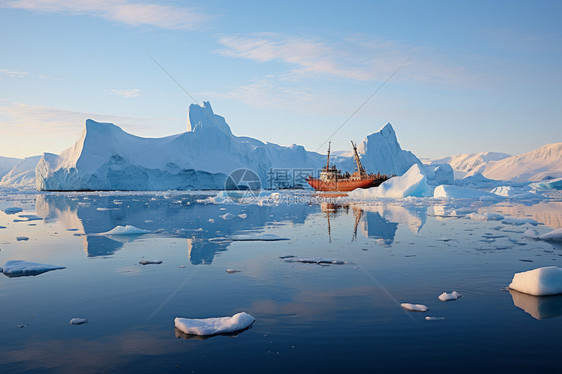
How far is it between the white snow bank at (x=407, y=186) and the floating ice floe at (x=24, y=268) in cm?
3335

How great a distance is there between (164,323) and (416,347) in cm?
298

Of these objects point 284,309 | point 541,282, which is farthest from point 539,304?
point 284,309

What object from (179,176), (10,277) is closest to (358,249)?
(10,277)

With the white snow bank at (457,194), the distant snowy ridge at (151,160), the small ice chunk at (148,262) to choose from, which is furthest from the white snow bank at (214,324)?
the distant snowy ridge at (151,160)

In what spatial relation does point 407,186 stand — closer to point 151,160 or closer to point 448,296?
point 448,296

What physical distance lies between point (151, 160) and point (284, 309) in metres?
58.5

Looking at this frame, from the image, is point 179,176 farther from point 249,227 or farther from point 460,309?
point 460,309

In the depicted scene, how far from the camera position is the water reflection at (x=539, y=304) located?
521 cm

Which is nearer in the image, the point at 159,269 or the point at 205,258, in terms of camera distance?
the point at 159,269

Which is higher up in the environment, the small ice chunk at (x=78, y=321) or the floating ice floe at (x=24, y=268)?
the floating ice floe at (x=24, y=268)

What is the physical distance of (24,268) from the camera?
313 inches

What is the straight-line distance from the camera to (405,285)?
6.60 metres

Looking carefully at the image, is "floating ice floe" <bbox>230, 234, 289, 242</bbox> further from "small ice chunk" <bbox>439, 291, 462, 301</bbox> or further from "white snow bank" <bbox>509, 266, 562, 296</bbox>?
"white snow bank" <bbox>509, 266, 562, 296</bbox>

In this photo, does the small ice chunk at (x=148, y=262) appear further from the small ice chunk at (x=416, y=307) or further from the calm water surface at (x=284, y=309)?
the small ice chunk at (x=416, y=307)
